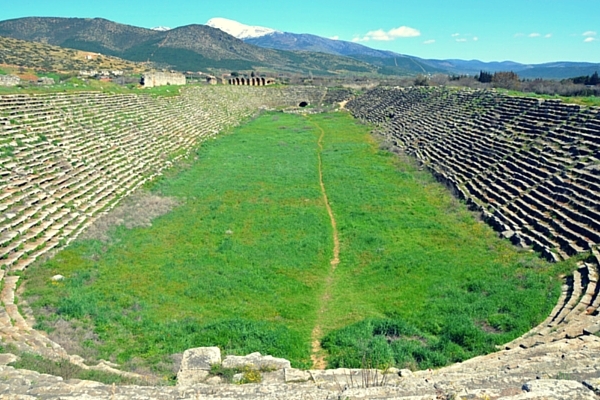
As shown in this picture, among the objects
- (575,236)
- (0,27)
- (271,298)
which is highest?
(0,27)

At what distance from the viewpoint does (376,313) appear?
11.9m

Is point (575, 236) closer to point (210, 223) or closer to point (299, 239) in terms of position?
point (299, 239)

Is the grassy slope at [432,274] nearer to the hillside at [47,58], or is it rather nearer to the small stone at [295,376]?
the small stone at [295,376]

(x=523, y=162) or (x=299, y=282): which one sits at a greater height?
(x=523, y=162)

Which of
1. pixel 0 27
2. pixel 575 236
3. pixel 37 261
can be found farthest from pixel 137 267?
pixel 0 27

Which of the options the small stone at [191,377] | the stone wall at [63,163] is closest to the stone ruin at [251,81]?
the stone wall at [63,163]

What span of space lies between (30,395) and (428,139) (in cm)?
3188

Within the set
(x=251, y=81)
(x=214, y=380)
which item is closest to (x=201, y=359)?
(x=214, y=380)

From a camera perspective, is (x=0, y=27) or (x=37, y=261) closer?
(x=37, y=261)

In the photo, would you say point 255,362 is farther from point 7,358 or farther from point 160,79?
point 160,79

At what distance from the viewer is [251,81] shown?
76312mm

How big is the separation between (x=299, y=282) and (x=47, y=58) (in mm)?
67908

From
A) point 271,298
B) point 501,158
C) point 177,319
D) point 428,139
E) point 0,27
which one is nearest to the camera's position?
point 177,319

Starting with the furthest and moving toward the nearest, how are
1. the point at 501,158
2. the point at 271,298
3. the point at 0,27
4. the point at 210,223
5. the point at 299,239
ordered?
the point at 0,27 < the point at 501,158 < the point at 210,223 < the point at 299,239 < the point at 271,298
